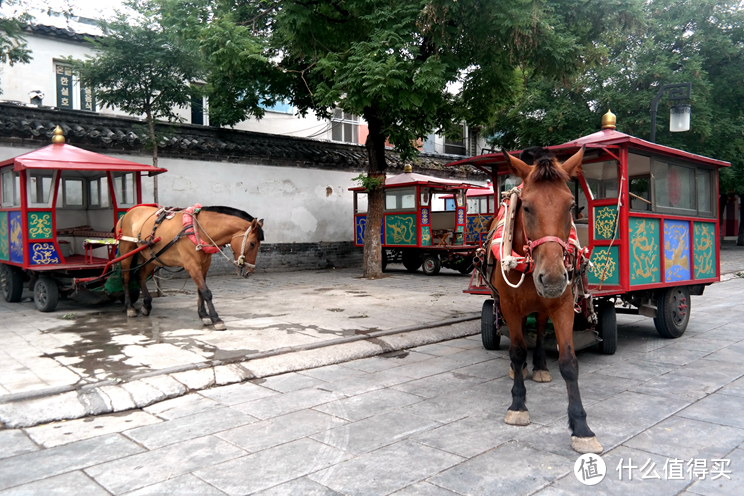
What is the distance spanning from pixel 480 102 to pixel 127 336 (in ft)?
30.7

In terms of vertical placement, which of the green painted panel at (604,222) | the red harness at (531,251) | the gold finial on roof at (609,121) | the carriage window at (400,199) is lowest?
the red harness at (531,251)

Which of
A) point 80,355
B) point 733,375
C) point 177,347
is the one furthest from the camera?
point 177,347

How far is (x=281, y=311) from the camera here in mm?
8812

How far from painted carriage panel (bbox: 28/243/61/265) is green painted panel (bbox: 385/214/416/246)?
29.5ft

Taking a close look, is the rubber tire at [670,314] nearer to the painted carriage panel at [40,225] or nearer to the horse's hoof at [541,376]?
the horse's hoof at [541,376]

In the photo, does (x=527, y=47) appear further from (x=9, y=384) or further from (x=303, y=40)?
(x=9, y=384)

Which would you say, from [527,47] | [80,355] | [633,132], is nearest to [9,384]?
[80,355]

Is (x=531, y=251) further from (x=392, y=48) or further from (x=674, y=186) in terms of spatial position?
(x=392, y=48)

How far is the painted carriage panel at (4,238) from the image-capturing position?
9016 mm

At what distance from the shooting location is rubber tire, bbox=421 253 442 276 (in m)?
15.0

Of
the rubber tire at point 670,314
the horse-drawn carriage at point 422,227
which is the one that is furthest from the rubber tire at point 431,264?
the rubber tire at point 670,314

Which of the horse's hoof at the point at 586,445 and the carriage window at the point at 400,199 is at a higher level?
the carriage window at the point at 400,199

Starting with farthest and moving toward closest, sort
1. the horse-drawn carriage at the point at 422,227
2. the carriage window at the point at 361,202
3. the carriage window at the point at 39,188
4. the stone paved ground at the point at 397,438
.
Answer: the carriage window at the point at 361,202 → the horse-drawn carriage at the point at 422,227 → the carriage window at the point at 39,188 → the stone paved ground at the point at 397,438

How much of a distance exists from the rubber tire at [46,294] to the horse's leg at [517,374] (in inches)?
280
